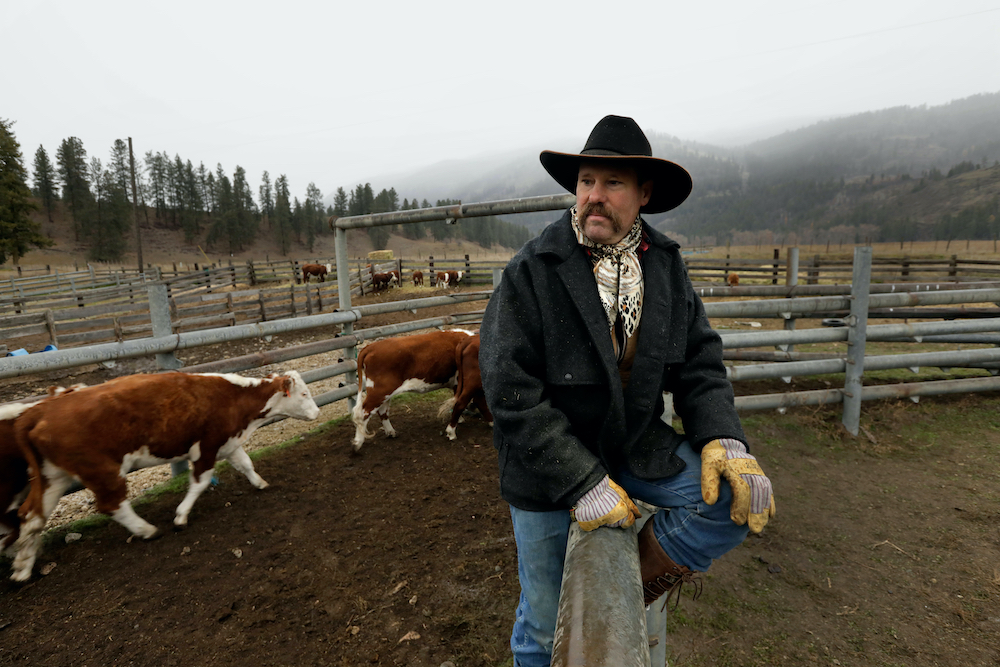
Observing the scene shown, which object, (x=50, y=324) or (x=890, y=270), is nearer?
(x=50, y=324)

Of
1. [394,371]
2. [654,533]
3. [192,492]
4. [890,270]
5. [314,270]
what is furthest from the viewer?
[314,270]

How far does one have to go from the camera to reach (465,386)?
5258 mm

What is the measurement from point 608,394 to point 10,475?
12.1 ft

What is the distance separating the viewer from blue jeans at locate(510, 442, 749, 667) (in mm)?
1334

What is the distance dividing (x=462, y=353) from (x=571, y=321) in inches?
154

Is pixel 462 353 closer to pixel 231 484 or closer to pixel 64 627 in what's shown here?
pixel 231 484

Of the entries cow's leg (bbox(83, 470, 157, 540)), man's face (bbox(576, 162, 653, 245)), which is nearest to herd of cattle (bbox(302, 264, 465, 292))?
cow's leg (bbox(83, 470, 157, 540))

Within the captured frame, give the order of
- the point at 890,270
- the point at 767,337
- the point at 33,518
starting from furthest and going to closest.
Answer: the point at 890,270
the point at 767,337
the point at 33,518

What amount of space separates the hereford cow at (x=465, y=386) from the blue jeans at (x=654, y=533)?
359 cm

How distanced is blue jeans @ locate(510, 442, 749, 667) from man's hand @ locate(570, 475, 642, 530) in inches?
7.8

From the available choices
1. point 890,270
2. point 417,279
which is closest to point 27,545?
point 890,270

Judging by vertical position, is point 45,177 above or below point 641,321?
above

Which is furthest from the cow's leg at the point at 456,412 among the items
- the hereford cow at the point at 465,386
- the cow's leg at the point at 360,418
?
the cow's leg at the point at 360,418

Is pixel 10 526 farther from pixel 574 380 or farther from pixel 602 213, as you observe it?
pixel 602 213
